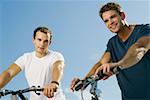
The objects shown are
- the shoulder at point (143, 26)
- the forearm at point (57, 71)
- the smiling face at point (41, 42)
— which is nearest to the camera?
the shoulder at point (143, 26)

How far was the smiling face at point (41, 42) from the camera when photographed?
15.6ft

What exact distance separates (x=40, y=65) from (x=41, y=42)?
1.23 feet

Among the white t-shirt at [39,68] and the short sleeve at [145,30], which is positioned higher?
the short sleeve at [145,30]

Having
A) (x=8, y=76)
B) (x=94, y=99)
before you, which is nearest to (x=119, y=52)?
(x=94, y=99)

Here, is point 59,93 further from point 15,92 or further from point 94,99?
point 94,99

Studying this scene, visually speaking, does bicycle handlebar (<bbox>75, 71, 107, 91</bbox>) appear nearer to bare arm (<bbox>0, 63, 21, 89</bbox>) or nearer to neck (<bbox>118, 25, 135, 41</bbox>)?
neck (<bbox>118, 25, 135, 41</bbox>)

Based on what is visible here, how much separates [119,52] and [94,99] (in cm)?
121

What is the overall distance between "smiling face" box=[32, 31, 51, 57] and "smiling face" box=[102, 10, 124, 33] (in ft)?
3.19

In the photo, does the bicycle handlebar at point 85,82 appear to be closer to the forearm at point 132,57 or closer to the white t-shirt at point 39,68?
the forearm at point 132,57

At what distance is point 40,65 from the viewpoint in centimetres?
496

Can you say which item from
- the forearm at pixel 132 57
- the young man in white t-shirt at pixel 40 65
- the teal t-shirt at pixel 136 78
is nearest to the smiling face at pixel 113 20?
the teal t-shirt at pixel 136 78

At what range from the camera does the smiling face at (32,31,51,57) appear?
476cm

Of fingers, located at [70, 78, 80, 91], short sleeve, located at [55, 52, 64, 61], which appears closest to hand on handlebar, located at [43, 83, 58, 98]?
fingers, located at [70, 78, 80, 91]

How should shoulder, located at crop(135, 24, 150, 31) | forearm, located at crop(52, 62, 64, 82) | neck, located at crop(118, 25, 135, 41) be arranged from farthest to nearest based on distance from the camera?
1. forearm, located at crop(52, 62, 64, 82)
2. neck, located at crop(118, 25, 135, 41)
3. shoulder, located at crop(135, 24, 150, 31)
